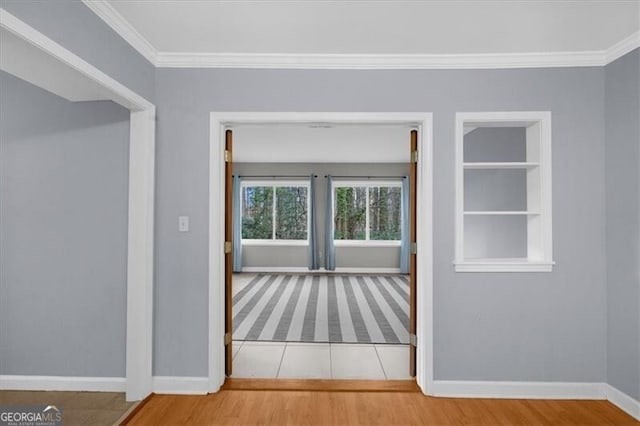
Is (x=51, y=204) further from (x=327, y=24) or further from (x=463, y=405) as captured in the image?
(x=463, y=405)

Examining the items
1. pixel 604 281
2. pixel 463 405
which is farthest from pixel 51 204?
pixel 604 281

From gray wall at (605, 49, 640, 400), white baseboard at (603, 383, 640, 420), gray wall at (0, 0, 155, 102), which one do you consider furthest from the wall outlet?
white baseboard at (603, 383, 640, 420)

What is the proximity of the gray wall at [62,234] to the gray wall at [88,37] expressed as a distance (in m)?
0.41

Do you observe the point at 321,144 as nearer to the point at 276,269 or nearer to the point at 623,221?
the point at 276,269

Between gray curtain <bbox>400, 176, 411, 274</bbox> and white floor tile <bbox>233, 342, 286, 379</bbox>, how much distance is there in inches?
189

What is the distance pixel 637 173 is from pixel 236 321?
400 cm

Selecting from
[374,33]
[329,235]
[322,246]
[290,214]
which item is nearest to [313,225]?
[329,235]

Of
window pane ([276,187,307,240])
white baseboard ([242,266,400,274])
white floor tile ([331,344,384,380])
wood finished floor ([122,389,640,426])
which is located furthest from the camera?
window pane ([276,187,307,240])

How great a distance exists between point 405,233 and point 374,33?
230 inches

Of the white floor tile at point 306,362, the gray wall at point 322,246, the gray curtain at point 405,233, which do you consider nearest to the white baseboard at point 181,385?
the white floor tile at point 306,362

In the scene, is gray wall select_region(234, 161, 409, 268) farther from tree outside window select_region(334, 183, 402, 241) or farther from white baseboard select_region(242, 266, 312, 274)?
tree outside window select_region(334, 183, 402, 241)

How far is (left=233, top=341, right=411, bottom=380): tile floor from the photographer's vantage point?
282 centimetres

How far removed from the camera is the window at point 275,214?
7992 millimetres

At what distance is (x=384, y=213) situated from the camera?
8039mm
